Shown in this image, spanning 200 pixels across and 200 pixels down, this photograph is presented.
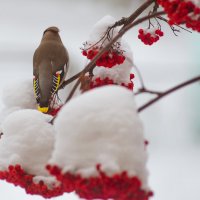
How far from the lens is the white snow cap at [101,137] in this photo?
0.64 meters

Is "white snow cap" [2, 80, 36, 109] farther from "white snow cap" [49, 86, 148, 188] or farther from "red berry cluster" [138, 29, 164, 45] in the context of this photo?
"white snow cap" [49, 86, 148, 188]

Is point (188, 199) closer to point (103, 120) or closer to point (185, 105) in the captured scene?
point (185, 105)

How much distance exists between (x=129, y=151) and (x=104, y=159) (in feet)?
0.10

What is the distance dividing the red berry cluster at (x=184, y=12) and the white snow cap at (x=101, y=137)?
193mm

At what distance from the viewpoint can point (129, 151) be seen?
643mm

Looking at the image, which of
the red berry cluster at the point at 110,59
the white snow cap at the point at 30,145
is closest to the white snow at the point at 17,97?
the red berry cluster at the point at 110,59

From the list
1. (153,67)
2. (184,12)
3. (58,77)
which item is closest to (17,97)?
(58,77)

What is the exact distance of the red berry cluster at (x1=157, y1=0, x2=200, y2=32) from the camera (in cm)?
80

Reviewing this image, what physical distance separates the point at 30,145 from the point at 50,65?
605mm

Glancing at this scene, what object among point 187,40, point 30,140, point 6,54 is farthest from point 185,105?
point 30,140

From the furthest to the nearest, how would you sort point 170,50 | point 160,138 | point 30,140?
point 170,50
point 160,138
point 30,140

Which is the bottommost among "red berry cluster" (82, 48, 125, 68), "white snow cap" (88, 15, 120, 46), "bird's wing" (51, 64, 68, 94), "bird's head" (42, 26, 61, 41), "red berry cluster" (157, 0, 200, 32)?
"red berry cluster" (157, 0, 200, 32)

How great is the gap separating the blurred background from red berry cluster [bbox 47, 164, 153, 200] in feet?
7.20

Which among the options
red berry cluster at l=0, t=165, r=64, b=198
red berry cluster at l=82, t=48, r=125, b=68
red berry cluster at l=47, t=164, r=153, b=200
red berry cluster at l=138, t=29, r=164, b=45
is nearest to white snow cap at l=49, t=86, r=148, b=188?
red berry cluster at l=47, t=164, r=153, b=200
